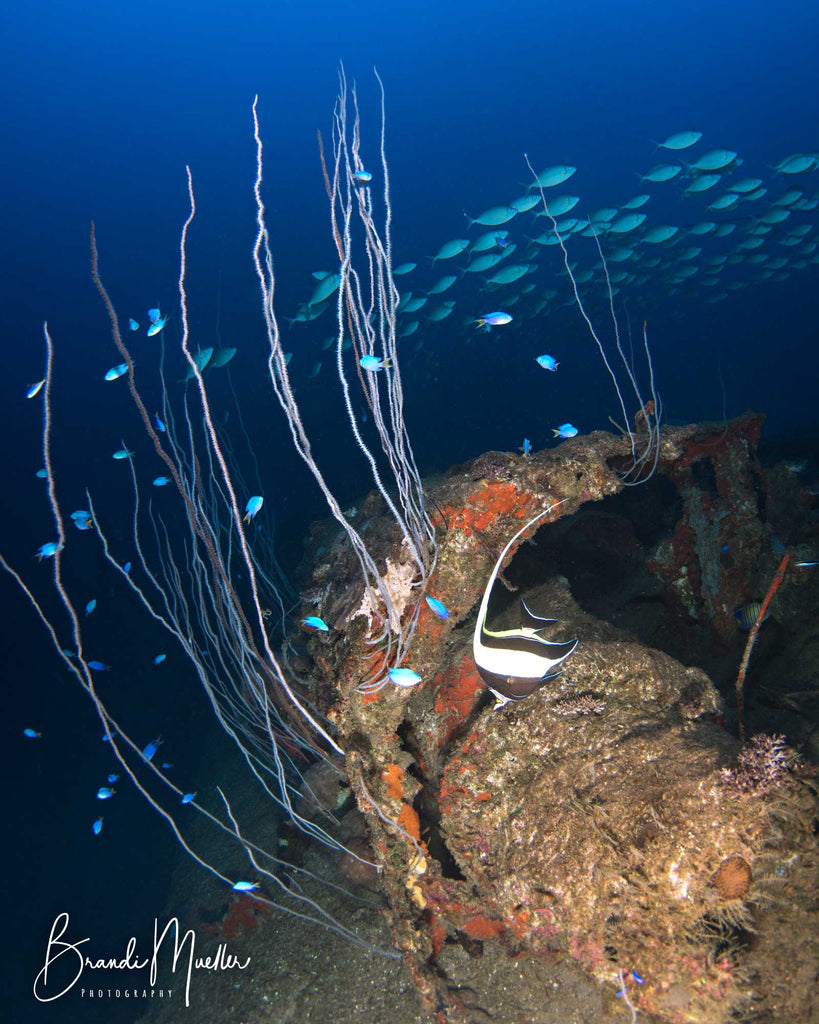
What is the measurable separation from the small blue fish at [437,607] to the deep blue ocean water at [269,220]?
9.10 metres

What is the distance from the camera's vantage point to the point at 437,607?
2711 mm

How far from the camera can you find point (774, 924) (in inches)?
65.3

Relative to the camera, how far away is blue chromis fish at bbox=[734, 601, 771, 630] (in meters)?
3.57

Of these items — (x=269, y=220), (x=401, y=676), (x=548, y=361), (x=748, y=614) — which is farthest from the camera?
(x=269, y=220)

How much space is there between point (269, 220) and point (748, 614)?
43.6 meters

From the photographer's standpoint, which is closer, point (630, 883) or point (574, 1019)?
point (630, 883)

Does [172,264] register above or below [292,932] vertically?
above

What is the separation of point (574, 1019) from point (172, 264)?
4336 centimetres

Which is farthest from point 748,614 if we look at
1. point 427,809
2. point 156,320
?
point 156,320

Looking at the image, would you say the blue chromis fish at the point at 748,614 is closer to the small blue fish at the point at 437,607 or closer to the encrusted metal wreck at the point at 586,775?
the encrusted metal wreck at the point at 586,775

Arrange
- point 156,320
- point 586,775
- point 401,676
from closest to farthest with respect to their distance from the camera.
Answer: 1. point 586,775
2. point 401,676
3. point 156,320

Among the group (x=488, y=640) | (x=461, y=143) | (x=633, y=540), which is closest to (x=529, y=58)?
(x=461, y=143)

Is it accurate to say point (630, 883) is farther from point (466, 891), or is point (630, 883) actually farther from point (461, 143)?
point (461, 143)

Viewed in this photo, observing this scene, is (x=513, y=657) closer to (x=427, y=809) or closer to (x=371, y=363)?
(x=427, y=809)
